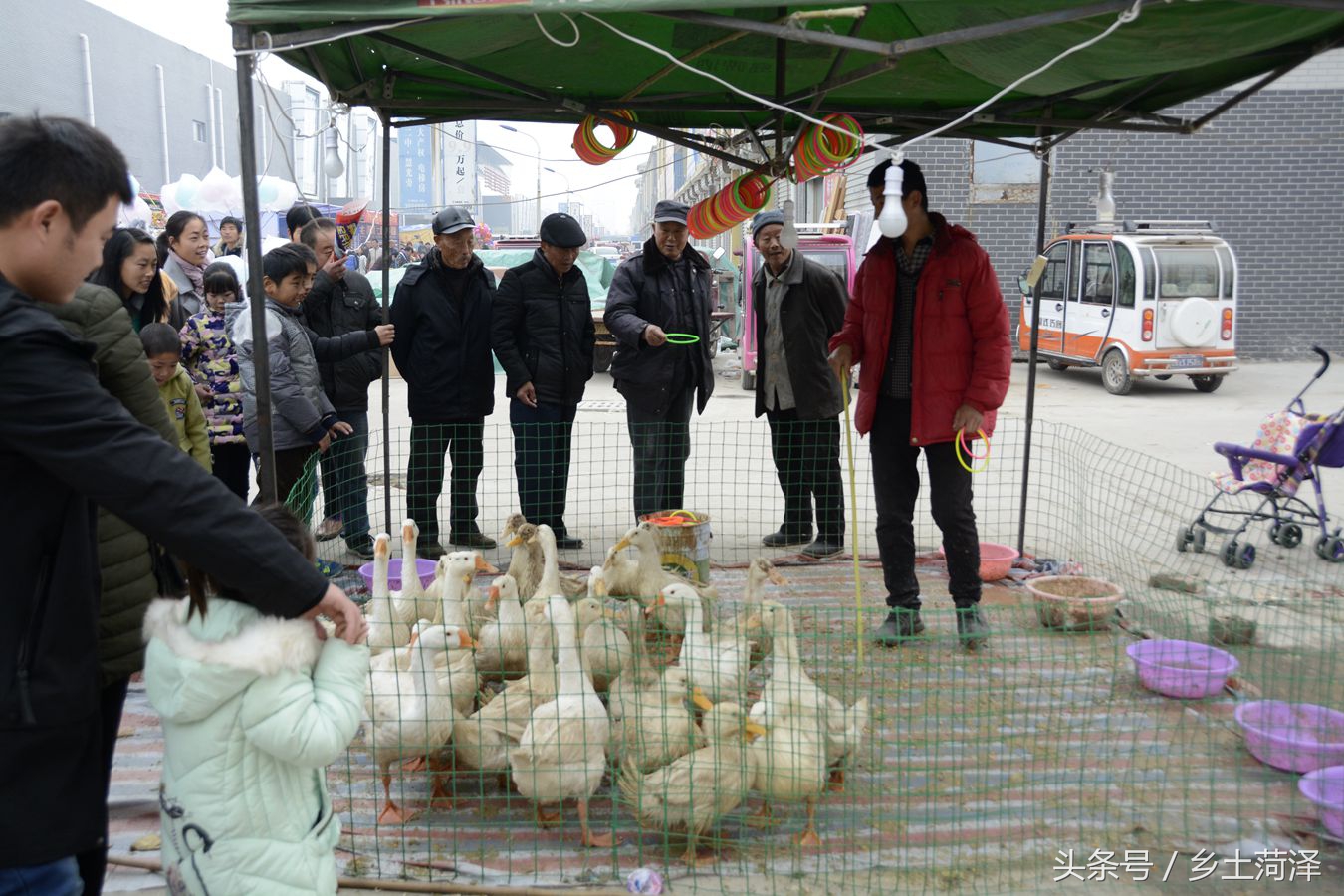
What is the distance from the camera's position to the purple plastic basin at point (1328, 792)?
3.13 metres

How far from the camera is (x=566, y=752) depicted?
311 centimetres

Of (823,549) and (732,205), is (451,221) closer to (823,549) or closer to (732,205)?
(732,205)

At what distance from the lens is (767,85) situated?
564 cm

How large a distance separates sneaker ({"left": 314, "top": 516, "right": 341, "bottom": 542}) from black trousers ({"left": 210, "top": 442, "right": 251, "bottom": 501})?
796 millimetres

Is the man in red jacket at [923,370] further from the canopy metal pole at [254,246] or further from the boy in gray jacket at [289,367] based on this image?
the boy in gray jacket at [289,367]

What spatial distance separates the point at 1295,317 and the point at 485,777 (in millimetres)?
17671

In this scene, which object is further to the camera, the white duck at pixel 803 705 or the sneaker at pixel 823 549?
the sneaker at pixel 823 549

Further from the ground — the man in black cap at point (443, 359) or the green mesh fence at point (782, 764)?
the man in black cap at point (443, 359)

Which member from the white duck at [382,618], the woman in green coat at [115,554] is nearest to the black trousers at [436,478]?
the white duck at [382,618]

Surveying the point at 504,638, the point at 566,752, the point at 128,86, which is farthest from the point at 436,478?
the point at 128,86

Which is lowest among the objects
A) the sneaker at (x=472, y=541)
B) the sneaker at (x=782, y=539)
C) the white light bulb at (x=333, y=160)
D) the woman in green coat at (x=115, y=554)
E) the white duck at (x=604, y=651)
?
the sneaker at (x=782, y=539)

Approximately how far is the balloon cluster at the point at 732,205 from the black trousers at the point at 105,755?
13.1ft

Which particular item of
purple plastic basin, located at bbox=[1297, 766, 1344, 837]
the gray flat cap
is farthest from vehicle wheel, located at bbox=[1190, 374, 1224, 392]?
purple plastic basin, located at bbox=[1297, 766, 1344, 837]

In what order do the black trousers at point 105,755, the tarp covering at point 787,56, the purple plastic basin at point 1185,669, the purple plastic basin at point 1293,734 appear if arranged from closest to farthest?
the black trousers at point 105,755 → the tarp covering at point 787,56 → the purple plastic basin at point 1293,734 → the purple plastic basin at point 1185,669
